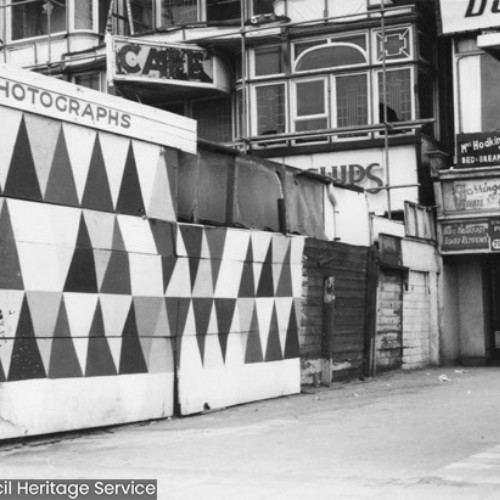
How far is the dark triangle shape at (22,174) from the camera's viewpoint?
1062 cm

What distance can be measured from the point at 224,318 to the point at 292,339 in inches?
82.8

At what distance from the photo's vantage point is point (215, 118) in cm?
2448

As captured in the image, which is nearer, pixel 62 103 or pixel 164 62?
pixel 62 103

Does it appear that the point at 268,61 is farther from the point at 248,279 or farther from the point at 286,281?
the point at 248,279

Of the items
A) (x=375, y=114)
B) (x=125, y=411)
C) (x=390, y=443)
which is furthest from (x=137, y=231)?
(x=375, y=114)

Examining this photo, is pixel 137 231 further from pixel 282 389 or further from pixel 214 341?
pixel 282 389

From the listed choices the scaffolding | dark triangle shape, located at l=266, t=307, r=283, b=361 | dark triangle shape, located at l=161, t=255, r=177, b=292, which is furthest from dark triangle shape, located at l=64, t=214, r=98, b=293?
the scaffolding

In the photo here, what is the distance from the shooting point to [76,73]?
2478cm

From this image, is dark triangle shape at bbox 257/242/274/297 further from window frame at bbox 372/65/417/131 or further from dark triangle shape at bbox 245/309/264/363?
window frame at bbox 372/65/417/131

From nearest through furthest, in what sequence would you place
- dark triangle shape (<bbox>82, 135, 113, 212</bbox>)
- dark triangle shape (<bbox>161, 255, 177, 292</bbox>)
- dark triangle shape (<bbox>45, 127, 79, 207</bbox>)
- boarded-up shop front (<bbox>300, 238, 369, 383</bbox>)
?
dark triangle shape (<bbox>45, 127, 79, 207</bbox>), dark triangle shape (<bbox>82, 135, 113, 212</bbox>), dark triangle shape (<bbox>161, 255, 177, 292</bbox>), boarded-up shop front (<bbox>300, 238, 369, 383</bbox>)

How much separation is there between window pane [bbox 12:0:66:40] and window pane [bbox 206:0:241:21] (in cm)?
357

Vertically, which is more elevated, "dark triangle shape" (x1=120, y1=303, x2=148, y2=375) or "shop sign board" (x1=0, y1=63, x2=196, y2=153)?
"shop sign board" (x1=0, y1=63, x2=196, y2=153)

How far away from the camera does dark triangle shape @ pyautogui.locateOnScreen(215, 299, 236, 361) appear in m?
14.0

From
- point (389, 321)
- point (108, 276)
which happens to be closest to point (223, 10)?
point (389, 321)
